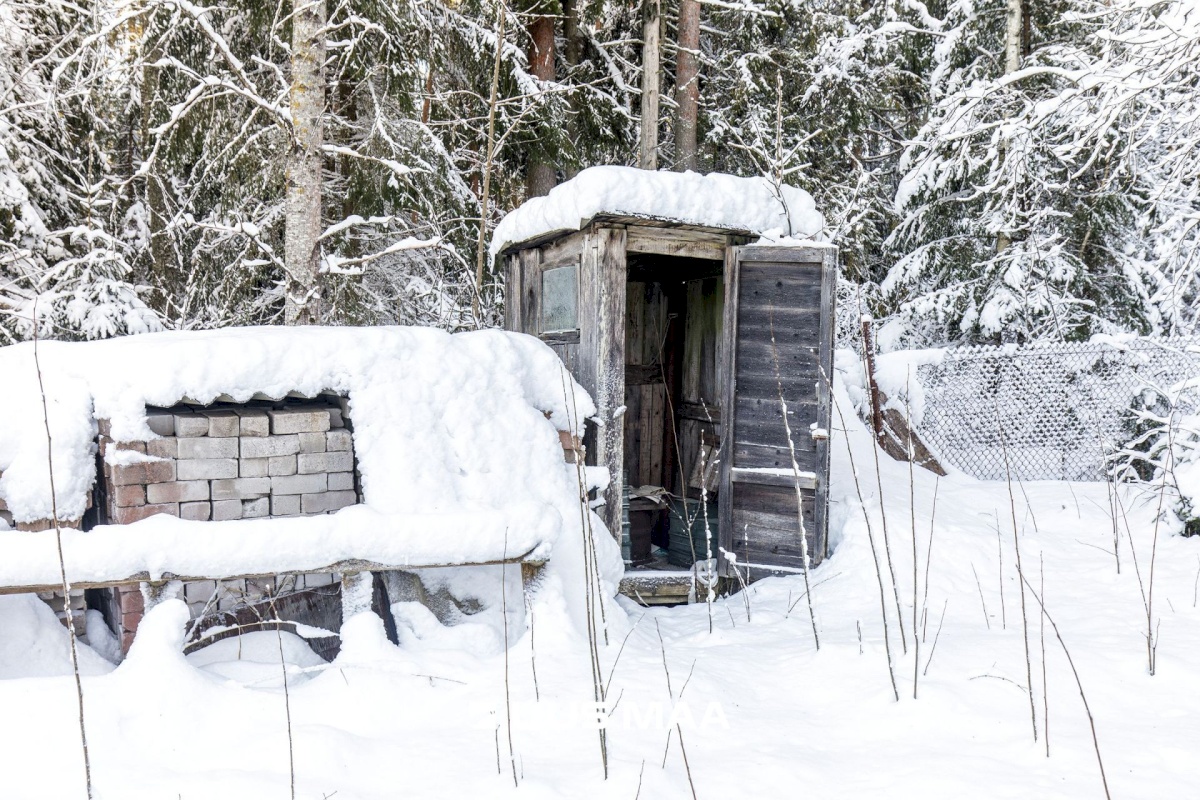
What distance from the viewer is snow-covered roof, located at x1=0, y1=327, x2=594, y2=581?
356 centimetres

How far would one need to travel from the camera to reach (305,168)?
6.77 meters

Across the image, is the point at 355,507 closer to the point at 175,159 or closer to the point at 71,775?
the point at 71,775

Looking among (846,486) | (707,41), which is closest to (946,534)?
(846,486)

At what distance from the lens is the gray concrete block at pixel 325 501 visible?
13.6ft

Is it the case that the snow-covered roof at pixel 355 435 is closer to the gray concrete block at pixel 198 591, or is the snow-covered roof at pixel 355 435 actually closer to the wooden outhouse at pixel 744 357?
the gray concrete block at pixel 198 591

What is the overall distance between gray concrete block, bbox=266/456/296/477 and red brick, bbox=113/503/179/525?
485 mm

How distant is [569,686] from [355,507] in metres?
1.35

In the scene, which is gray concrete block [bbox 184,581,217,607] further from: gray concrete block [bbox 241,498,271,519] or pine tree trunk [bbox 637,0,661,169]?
pine tree trunk [bbox 637,0,661,169]

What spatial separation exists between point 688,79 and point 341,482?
8.47 metres

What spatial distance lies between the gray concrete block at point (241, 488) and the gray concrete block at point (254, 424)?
0.77 ft

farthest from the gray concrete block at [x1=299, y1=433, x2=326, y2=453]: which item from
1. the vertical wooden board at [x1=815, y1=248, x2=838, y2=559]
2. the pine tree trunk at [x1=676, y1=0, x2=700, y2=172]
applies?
the pine tree trunk at [x1=676, y1=0, x2=700, y2=172]

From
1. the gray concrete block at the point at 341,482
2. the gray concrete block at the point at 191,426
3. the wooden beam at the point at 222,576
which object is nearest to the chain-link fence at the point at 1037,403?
the wooden beam at the point at 222,576

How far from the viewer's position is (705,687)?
3428mm

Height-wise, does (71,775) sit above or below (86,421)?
below
